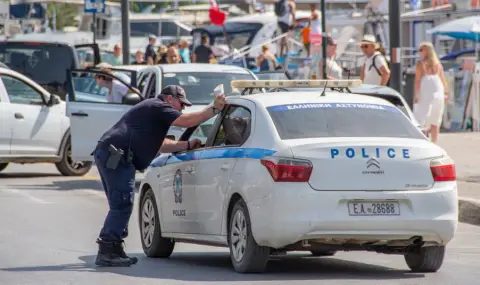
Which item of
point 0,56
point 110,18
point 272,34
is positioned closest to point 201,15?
point 110,18

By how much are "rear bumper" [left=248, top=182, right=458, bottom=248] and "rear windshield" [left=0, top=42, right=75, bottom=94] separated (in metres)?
16.8

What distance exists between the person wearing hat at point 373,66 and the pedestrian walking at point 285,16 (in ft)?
62.0

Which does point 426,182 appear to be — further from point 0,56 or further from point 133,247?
point 0,56

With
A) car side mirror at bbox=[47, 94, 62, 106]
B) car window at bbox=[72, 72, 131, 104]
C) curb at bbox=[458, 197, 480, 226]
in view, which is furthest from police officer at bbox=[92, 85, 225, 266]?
car side mirror at bbox=[47, 94, 62, 106]

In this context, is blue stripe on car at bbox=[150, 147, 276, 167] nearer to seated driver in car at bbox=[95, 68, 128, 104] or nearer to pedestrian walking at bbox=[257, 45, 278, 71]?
seated driver in car at bbox=[95, 68, 128, 104]

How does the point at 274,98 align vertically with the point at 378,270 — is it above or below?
above

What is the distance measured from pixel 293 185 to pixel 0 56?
1768 centimetres

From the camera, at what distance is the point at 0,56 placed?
2744 centimetres

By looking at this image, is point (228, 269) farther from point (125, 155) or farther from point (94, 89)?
point (94, 89)

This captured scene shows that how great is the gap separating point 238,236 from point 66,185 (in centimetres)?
1036

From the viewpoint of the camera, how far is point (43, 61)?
27.3m

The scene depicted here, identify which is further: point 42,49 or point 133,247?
point 42,49

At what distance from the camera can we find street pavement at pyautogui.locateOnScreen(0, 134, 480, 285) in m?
11.0

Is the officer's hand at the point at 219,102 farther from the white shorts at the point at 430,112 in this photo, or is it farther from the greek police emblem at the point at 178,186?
the white shorts at the point at 430,112
